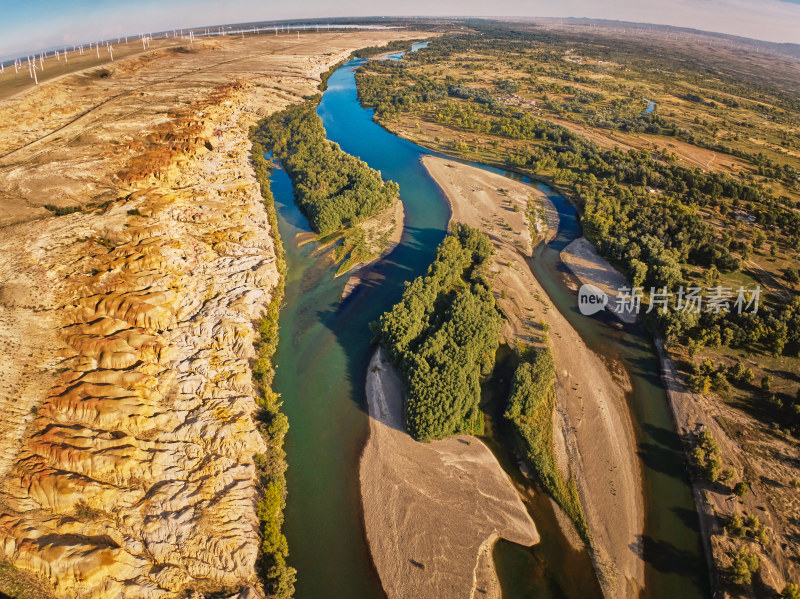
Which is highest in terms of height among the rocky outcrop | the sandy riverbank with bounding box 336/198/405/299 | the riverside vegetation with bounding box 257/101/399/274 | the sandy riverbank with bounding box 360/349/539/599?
the riverside vegetation with bounding box 257/101/399/274

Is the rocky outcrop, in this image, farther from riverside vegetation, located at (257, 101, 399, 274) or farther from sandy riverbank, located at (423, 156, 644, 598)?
sandy riverbank, located at (423, 156, 644, 598)

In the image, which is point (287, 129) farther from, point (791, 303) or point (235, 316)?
point (791, 303)

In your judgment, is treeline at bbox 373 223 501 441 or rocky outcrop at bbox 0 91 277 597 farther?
treeline at bbox 373 223 501 441

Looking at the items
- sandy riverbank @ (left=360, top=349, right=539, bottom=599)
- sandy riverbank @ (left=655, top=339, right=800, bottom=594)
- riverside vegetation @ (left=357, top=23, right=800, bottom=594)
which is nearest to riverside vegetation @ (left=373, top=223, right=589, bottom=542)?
sandy riverbank @ (left=360, top=349, right=539, bottom=599)

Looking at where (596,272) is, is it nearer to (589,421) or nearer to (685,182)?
(589,421)

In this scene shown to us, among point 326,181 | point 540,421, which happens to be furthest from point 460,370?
point 326,181

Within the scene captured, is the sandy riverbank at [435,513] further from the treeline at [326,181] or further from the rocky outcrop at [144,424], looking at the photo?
the treeline at [326,181]

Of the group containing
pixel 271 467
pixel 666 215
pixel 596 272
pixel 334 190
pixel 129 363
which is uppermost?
pixel 334 190

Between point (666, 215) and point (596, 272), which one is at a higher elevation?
point (666, 215)
